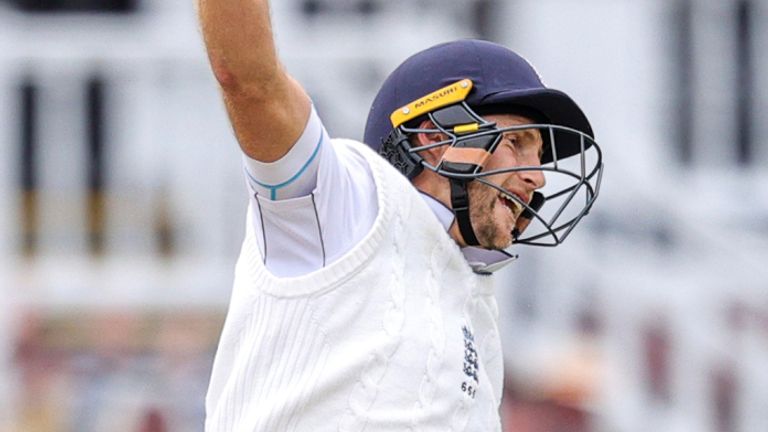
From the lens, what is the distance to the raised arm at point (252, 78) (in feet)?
9.80

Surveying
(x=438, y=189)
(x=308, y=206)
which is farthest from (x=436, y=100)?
(x=308, y=206)

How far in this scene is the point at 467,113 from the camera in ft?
11.4

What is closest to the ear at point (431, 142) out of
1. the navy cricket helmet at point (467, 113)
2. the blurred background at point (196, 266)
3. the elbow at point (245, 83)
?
the navy cricket helmet at point (467, 113)

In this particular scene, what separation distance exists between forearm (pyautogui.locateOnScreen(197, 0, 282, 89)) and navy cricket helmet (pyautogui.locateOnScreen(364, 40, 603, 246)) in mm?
527

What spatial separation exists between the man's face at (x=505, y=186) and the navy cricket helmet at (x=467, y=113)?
19 millimetres

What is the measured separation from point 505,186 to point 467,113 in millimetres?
162

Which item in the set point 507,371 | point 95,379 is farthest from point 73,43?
point 507,371

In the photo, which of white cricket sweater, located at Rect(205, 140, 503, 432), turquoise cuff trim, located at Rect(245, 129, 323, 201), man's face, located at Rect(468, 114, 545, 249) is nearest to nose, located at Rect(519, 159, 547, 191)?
A: man's face, located at Rect(468, 114, 545, 249)

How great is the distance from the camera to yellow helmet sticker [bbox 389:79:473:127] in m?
3.48

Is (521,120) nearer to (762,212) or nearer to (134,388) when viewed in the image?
(134,388)

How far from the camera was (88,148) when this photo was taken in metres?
8.55

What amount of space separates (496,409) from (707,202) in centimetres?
622

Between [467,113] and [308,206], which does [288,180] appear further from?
[467,113]

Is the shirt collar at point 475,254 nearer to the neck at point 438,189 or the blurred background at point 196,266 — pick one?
the neck at point 438,189
